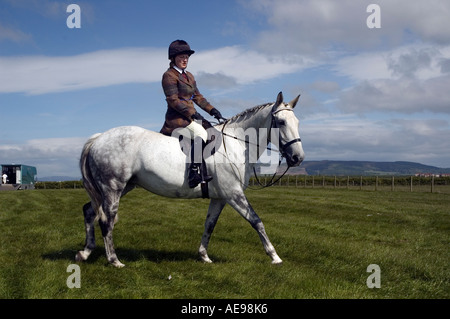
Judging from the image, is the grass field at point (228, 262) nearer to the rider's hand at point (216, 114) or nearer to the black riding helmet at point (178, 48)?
the rider's hand at point (216, 114)

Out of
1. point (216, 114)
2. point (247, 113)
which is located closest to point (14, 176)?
point (216, 114)

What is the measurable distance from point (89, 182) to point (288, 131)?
13.5ft

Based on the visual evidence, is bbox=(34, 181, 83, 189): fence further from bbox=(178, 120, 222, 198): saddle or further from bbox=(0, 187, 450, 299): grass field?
bbox=(178, 120, 222, 198): saddle

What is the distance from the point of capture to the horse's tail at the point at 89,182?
8.45m

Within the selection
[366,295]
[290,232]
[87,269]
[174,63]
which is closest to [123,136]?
[174,63]

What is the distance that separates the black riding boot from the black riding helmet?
1.73 meters

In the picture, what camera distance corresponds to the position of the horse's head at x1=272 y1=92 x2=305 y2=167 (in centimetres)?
750

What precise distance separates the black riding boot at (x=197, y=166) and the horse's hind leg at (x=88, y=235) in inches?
88.8

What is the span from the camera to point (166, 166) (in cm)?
805

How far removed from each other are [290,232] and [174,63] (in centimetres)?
663

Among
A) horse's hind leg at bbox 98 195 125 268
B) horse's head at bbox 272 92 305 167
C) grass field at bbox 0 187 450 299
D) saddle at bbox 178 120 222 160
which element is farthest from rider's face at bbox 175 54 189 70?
grass field at bbox 0 187 450 299

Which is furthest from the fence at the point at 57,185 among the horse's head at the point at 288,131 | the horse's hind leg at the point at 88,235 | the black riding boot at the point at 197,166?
the horse's head at the point at 288,131
